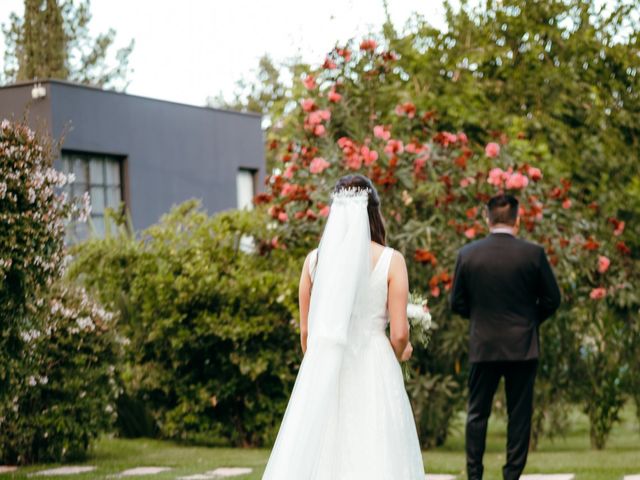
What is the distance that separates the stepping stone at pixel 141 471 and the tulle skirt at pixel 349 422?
3.67 m

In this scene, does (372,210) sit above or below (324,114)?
below

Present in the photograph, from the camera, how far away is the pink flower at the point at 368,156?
10680 mm

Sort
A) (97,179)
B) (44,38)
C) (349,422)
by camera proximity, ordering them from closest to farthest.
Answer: (349,422) < (97,179) < (44,38)

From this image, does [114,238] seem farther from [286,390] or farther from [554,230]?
[554,230]

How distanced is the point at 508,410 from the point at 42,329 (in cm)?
362

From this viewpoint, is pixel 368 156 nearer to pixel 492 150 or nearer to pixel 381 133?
pixel 381 133

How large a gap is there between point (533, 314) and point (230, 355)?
14.5 ft

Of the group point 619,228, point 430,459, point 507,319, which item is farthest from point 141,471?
point 619,228

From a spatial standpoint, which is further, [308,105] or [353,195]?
[308,105]

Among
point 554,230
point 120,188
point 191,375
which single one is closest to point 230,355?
point 191,375

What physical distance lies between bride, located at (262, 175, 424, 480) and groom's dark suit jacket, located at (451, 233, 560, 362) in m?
1.80

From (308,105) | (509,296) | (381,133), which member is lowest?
(509,296)

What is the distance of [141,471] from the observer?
9.32 m

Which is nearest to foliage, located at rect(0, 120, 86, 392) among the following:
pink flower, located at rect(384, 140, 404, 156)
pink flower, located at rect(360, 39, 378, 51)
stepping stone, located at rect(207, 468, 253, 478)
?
stepping stone, located at rect(207, 468, 253, 478)
